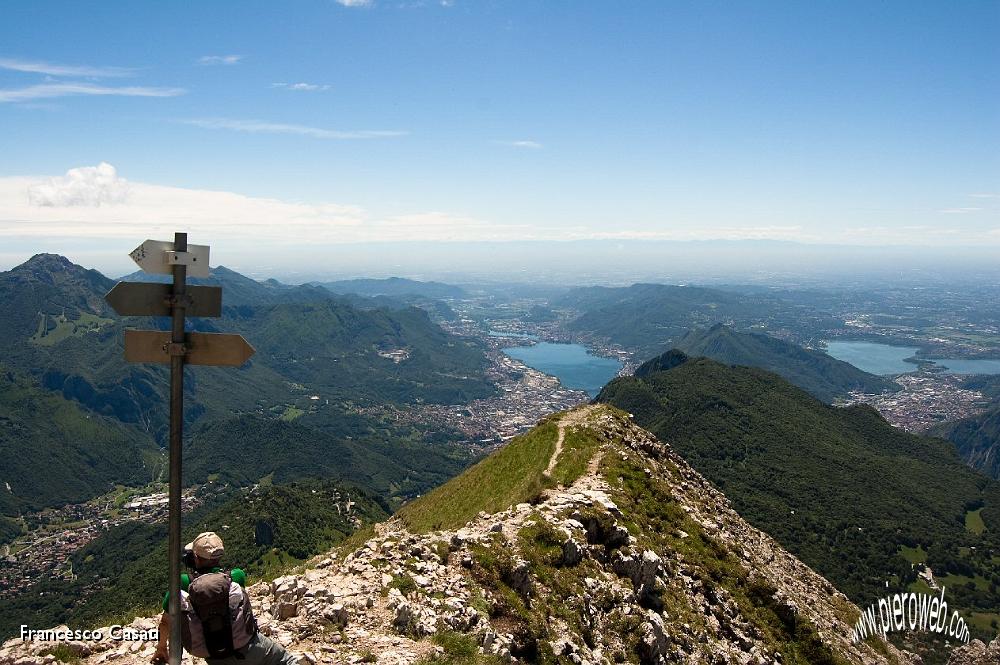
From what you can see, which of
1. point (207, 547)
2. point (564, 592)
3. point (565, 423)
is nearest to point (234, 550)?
point (565, 423)

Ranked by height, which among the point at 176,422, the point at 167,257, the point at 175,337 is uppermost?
the point at 167,257

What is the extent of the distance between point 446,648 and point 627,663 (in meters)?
7.87

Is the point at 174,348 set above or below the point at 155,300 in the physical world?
below

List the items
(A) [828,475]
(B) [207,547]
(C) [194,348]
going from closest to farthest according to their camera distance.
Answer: (C) [194,348] < (B) [207,547] < (A) [828,475]

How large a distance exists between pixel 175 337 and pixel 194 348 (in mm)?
384

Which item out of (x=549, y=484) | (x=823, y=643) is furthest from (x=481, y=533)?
(x=823, y=643)

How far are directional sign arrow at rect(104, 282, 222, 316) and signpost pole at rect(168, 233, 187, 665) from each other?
0.14 m

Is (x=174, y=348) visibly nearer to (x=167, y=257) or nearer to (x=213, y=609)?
(x=167, y=257)

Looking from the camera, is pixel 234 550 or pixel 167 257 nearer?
pixel 167 257

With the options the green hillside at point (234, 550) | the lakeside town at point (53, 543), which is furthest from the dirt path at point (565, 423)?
the lakeside town at point (53, 543)

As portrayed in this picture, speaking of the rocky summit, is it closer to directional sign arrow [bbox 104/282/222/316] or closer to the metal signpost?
the metal signpost

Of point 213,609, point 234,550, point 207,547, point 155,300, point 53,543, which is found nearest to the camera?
point 155,300

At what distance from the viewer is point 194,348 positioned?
Answer: 8.17 metres

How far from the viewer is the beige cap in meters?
8.83
